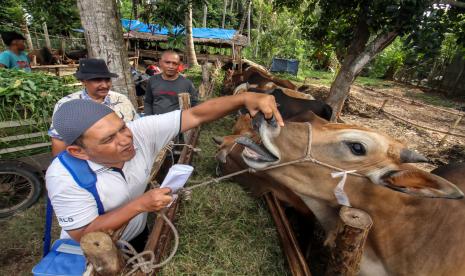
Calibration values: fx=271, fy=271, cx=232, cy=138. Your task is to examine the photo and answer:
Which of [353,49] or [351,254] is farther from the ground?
[353,49]

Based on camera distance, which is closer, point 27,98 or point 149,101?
point 27,98

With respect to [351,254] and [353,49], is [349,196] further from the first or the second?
[353,49]

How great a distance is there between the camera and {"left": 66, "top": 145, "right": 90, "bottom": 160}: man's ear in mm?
1547

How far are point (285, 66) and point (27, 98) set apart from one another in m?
19.1

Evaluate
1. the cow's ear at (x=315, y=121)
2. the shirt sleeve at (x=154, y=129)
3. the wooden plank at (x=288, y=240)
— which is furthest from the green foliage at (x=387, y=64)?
the shirt sleeve at (x=154, y=129)

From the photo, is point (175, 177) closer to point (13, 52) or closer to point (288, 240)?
point (288, 240)

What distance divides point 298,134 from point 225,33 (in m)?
19.5

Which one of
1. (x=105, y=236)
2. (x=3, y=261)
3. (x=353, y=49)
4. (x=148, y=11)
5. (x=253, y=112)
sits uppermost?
(x=148, y=11)

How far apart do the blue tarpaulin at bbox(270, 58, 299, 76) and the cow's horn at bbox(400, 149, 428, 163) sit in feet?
64.3

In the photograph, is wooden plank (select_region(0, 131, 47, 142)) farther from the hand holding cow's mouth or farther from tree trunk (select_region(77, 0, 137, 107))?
the hand holding cow's mouth

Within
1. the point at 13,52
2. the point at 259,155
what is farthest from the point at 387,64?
the point at 259,155

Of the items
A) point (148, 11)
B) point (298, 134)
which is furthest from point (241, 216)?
point (148, 11)

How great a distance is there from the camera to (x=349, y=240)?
1582 mm

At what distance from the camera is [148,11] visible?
16.8 ft
